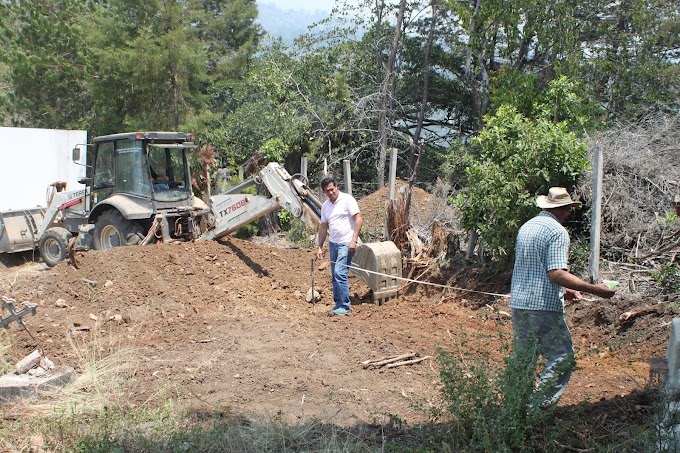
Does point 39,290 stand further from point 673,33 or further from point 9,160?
point 673,33

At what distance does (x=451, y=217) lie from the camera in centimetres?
1093

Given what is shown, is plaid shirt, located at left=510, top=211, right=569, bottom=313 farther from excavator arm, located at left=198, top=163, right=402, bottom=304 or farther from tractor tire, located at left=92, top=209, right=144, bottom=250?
tractor tire, located at left=92, top=209, right=144, bottom=250

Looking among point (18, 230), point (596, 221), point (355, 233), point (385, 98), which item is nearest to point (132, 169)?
point (18, 230)

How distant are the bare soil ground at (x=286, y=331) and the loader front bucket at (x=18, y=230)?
143 centimetres

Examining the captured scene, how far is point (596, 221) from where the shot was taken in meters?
7.95

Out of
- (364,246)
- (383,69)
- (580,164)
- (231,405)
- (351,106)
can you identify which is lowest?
(231,405)

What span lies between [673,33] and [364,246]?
427 inches

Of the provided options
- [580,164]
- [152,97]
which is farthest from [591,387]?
[152,97]

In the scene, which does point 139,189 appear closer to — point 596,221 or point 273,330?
point 273,330

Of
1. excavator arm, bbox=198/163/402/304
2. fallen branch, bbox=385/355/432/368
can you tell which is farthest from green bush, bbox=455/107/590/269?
fallen branch, bbox=385/355/432/368

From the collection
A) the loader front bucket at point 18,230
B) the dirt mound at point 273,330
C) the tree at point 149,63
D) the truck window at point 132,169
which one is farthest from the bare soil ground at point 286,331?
the tree at point 149,63

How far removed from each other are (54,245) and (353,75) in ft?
32.7

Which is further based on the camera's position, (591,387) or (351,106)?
(351,106)

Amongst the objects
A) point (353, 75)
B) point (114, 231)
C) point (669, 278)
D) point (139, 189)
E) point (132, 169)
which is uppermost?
point (353, 75)
